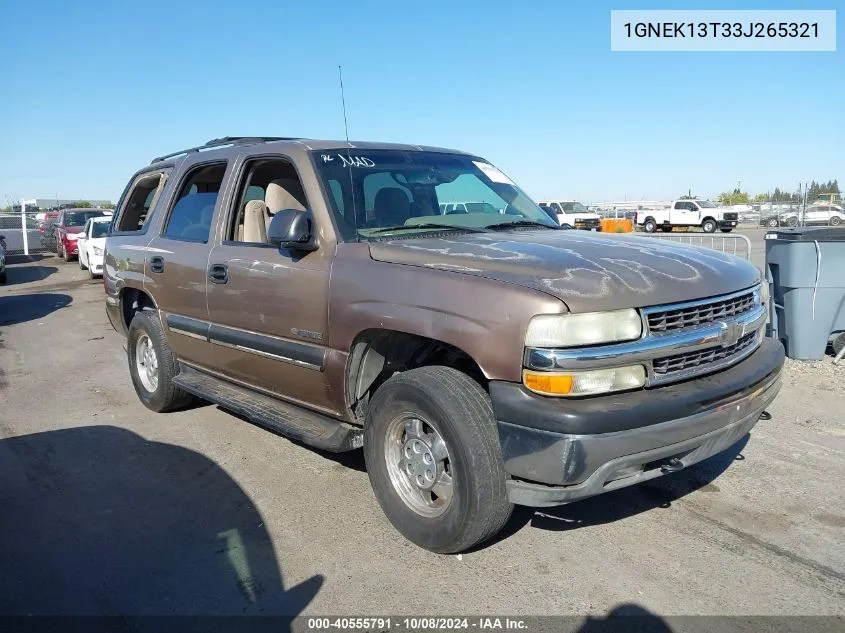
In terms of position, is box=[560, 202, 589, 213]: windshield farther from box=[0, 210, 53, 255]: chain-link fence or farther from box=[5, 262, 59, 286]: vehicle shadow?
box=[5, 262, 59, 286]: vehicle shadow

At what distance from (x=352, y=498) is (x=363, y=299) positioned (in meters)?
1.26

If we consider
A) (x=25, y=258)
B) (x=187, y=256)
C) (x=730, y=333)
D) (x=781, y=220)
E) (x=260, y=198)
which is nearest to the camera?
(x=730, y=333)

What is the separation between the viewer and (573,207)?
39.5 metres

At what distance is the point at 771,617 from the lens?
9.05 feet

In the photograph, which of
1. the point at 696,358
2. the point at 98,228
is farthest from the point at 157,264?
the point at 98,228

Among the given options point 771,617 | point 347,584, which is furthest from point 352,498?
point 771,617

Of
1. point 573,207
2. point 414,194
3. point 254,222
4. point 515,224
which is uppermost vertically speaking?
point 573,207

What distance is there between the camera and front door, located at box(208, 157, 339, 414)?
3779mm

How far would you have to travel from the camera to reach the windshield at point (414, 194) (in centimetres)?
391

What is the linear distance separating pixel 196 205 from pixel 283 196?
38.5 inches

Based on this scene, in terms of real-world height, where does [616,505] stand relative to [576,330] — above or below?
below

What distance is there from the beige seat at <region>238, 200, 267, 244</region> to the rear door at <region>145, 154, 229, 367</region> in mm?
303

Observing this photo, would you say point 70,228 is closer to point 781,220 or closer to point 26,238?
point 26,238

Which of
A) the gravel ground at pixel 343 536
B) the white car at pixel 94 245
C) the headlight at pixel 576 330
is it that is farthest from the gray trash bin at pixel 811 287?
the white car at pixel 94 245
